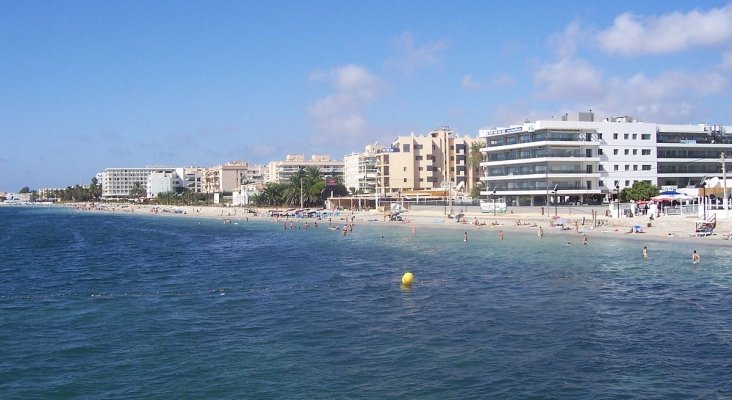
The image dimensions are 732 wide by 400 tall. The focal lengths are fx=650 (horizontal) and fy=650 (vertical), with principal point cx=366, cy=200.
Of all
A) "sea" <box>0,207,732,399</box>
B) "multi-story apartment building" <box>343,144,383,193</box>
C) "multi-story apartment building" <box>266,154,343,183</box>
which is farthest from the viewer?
"multi-story apartment building" <box>266,154,343,183</box>

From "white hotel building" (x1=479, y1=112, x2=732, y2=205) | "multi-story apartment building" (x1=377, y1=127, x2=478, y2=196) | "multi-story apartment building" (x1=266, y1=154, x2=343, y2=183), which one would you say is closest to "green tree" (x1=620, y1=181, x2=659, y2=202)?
"white hotel building" (x1=479, y1=112, x2=732, y2=205)

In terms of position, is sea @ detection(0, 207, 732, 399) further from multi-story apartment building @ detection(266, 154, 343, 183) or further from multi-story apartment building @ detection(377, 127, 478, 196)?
multi-story apartment building @ detection(266, 154, 343, 183)

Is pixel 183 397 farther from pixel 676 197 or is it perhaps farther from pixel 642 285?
pixel 676 197

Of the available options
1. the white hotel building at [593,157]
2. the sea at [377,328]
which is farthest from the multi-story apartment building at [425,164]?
the sea at [377,328]

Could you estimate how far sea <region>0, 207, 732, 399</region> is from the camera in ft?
60.6

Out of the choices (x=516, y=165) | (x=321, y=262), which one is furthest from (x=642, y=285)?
(x=516, y=165)

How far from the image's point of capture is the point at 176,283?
3850 cm

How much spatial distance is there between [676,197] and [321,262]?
126ft

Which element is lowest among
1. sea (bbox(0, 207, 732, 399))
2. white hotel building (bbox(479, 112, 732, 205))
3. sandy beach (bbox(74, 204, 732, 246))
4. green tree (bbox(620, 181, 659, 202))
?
sea (bbox(0, 207, 732, 399))

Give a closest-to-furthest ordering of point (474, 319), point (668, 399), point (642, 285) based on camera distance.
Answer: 1. point (668, 399)
2. point (474, 319)
3. point (642, 285)

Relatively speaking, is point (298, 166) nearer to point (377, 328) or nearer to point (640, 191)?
point (640, 191)

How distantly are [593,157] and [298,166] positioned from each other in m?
108

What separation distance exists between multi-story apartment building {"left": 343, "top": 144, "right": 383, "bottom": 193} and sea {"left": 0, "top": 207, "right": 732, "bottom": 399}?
95.7 metres

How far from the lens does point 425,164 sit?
132125 millimetres
